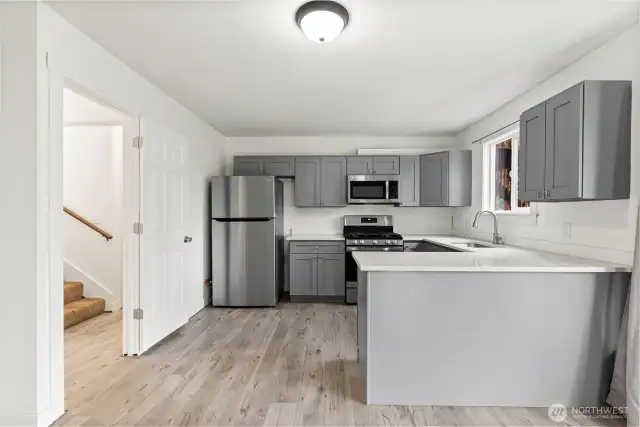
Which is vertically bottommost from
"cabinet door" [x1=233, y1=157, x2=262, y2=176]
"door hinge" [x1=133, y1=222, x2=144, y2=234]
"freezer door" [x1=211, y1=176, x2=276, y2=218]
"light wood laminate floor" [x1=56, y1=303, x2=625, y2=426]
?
"light wood laminate floor" [x1=56, y1=303, x2=625, y2=426]

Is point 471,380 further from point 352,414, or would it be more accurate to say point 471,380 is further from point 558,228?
point 558,228

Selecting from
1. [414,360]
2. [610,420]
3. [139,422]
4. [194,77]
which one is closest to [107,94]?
[194,77]

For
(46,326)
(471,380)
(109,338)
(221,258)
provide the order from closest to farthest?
(46,326), (471,380), (109,338), (221,258)

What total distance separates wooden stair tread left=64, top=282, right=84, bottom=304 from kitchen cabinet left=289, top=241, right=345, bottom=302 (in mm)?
2506

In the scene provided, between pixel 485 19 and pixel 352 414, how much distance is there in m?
2.42

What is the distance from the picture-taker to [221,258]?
4.87 meters

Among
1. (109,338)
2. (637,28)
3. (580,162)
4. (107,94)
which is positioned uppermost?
(637,28)

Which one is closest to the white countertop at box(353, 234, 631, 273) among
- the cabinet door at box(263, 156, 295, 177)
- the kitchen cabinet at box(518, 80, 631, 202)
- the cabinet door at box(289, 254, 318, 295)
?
the kitchen cabinet at box(518, 80, 631, 202)

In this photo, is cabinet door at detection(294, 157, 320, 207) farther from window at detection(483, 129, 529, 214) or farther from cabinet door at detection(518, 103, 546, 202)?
cabinet door at detection(518, 103, 546, 202)

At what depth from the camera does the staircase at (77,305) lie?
4.06 meters

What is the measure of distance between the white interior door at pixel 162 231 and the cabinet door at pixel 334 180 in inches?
77.8

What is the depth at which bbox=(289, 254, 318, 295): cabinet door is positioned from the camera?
16.8ft

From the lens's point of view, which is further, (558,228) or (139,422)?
(558,228)

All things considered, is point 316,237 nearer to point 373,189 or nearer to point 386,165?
point 373,189
